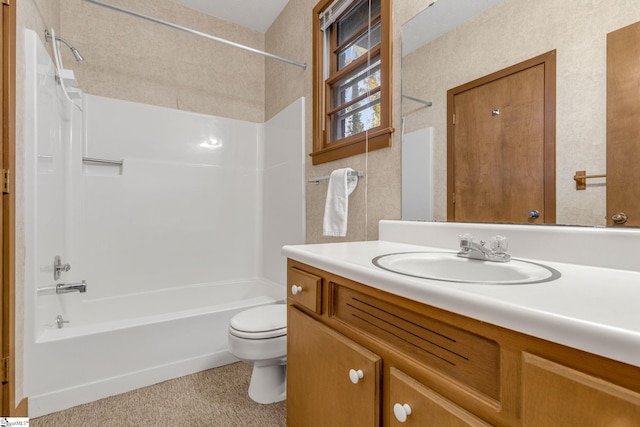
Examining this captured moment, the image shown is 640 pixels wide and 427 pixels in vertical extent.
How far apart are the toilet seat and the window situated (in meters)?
1.00

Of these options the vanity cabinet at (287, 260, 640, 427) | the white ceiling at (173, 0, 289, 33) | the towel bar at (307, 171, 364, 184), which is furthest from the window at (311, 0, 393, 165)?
the vanity cabinet at (287, 260, 640, 427)

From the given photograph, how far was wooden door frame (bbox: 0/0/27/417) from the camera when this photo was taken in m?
1.22

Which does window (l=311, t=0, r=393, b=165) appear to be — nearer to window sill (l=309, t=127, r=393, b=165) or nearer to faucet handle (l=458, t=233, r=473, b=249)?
window sill (l=309, t=127, r=393, b=165)

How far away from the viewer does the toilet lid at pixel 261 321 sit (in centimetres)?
148

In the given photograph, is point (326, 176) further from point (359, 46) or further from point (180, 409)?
point (180, 409)

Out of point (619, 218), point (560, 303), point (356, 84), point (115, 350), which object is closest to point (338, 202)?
point (356, 84)

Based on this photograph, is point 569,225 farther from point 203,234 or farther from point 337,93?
point 203,234

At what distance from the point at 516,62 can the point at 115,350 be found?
7.40ft

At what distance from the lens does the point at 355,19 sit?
72.5 inches

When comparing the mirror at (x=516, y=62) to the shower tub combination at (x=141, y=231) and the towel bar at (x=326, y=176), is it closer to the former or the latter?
the towel bar at (x=326, y=176)

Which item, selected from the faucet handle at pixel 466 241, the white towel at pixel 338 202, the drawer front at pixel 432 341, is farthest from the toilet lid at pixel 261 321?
the faucet handle at pixel 466 241

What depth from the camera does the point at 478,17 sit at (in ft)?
3.80

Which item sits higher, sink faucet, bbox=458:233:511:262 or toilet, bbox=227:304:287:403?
sink faucet, bbox=458:233:511:262

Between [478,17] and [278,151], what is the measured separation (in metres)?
1.74
